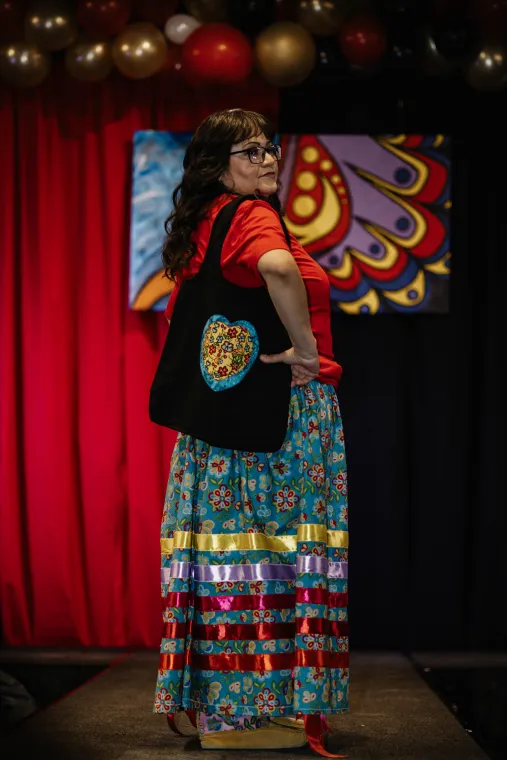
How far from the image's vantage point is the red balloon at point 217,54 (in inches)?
131

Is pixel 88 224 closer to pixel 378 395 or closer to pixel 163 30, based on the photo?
pixel 163 30

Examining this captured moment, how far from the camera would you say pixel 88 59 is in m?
3.48

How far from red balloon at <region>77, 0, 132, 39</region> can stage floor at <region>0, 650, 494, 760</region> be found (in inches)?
85.9

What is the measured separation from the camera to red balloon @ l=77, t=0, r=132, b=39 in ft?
11.1

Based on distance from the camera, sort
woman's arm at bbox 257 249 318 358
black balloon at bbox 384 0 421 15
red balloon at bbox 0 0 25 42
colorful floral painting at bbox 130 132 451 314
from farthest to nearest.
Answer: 1. colorful floral painting at bbox 130 132 451 314
2. red balloon at bbox 0 0 25 42
3. black balloon at bbox 384 0 421 15
4. woman's arm at bbox 257 249 318 358

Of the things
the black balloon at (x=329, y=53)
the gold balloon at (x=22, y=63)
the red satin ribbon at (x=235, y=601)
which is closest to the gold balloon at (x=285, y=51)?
the black balloon at (x=329, y=53)

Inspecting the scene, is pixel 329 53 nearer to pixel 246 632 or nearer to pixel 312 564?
pixel 312 564

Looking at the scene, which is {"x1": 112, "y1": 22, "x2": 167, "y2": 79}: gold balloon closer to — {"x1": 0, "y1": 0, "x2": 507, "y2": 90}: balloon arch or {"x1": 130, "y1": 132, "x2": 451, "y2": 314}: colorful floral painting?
{"x1": 0, "y1": 0, "x2": 507, "y2": 90}: balloon arch

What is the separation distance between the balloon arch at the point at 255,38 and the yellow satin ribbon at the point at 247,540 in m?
1.86

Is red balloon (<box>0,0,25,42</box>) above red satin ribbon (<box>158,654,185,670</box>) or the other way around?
above

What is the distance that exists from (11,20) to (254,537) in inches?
89.1

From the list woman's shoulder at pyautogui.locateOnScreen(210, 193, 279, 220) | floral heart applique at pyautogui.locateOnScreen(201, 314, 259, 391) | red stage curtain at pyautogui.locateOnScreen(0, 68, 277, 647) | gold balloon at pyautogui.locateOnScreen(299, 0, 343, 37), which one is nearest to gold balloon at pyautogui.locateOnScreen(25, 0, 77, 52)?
red stage curtain at pyautogui.locateOnScreen(0, 68, 277, 647)

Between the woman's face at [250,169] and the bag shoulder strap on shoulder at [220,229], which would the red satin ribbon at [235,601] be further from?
the woman's face at [250,169]

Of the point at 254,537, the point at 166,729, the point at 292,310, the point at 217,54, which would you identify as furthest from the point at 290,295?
the point at 217,54
